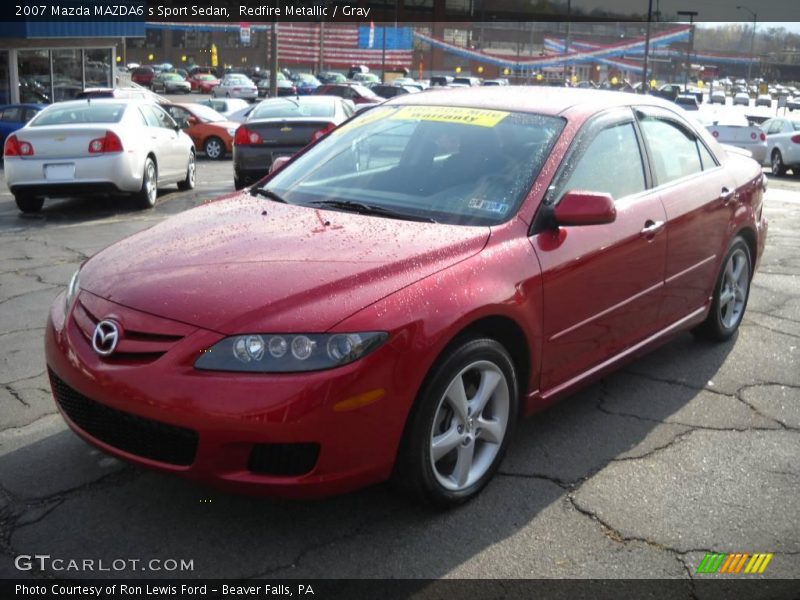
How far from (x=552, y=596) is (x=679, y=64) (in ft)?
392

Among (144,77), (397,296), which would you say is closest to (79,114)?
(397,296)

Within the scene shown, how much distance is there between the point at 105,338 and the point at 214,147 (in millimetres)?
18785

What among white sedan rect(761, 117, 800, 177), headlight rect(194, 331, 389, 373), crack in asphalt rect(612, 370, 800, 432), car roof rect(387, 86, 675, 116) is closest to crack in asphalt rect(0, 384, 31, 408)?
headlight rect(194, 331, 389, 373)

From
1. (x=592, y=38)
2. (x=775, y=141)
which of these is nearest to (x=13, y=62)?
(x=775, y=141)

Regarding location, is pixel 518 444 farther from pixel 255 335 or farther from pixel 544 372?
pixel 255 335

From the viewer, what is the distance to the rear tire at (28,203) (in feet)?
Result: 35.8

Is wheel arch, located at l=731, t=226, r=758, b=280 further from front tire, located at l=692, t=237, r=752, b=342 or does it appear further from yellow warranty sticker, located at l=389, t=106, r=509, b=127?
yellow warranty sticker, located at l=389, t=106, r=509, b=127

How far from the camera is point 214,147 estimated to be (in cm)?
2120

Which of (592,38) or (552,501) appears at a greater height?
(592,38)

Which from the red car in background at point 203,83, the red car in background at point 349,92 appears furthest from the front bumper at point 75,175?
the red car in background at point 203,83

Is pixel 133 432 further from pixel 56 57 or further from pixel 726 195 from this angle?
pixel 56 57

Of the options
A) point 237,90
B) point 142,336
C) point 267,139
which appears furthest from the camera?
point 237,90

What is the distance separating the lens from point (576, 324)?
395 cm

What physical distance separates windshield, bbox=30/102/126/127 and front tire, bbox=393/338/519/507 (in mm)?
8983
